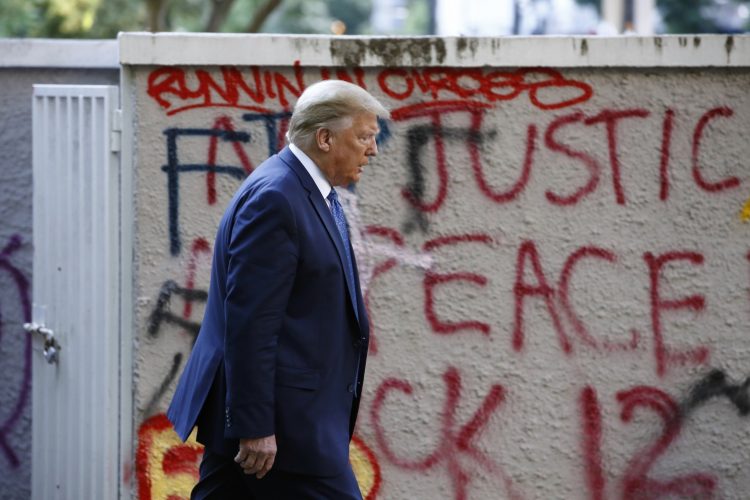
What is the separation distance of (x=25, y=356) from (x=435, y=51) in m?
2.24

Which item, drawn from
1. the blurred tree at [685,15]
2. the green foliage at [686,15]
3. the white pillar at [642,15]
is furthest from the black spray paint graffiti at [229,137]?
the green foliage at [686,15]

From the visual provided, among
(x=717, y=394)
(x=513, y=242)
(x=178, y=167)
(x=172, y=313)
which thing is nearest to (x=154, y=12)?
(x=178, y=167)

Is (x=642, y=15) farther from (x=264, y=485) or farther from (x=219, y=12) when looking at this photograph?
(x=264, y=485)

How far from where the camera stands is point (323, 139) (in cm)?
341

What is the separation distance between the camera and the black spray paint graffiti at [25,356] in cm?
528

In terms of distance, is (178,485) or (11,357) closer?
(178,485)

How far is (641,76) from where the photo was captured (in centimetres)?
444

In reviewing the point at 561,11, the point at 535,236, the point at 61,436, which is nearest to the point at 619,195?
the point at 535,236

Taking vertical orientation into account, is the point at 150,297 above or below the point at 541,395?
above

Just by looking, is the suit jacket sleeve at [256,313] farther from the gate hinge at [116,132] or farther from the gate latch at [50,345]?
the gate latch at [50,345]

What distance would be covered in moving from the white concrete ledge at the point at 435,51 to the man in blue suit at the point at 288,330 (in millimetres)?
1030

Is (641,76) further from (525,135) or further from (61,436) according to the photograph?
(61,436)

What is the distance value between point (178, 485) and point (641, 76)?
2.27m

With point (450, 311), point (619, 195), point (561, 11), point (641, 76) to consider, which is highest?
point (561, 11)
